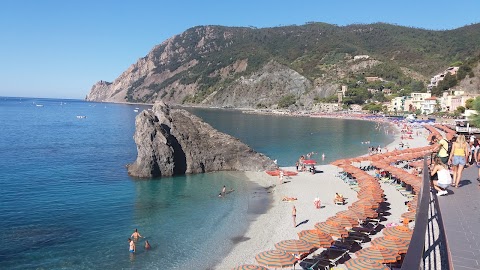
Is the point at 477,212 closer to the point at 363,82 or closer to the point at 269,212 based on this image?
the point at 269,212

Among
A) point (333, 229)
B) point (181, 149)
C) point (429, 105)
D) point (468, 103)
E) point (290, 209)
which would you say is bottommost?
point (290, 209)

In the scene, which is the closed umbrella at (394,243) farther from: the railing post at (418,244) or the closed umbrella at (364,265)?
the railing post at (418,244)

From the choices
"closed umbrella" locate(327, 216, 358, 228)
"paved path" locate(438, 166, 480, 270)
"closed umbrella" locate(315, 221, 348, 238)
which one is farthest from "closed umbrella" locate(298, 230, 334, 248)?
"paved path" locate(438, 166, 480, 270)

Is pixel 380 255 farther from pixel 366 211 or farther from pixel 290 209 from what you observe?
pixel 290 209

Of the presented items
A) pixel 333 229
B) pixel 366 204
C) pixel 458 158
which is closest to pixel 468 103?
pixel 366 204

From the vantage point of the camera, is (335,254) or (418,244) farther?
(335,254)

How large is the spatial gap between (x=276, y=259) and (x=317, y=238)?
123 inches

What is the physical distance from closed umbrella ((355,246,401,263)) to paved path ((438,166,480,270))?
5.46 meters

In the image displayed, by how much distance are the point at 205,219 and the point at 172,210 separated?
330cm

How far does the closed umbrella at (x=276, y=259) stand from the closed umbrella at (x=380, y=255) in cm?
276

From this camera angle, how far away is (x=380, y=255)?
15312 millimetres

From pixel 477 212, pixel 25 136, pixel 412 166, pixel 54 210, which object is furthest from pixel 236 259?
pixel 25 136

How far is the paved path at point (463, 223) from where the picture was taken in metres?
5.51

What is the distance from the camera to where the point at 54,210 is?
2720 centimetres
